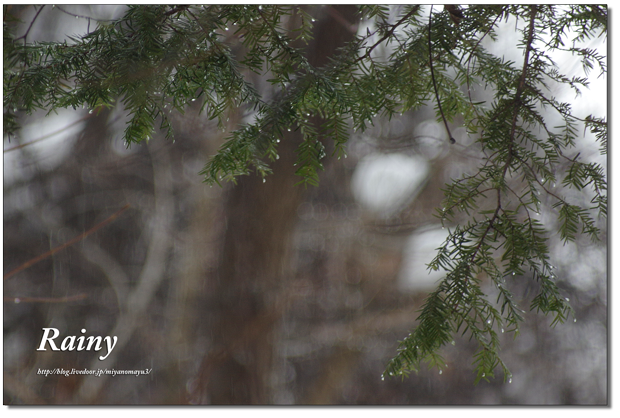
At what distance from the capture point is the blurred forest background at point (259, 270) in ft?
5.32

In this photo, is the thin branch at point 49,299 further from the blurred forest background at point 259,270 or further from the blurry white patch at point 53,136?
the blurry white patch at point 53,136

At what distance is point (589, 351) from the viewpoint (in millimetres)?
1777

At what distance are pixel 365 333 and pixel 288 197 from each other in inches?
30.2

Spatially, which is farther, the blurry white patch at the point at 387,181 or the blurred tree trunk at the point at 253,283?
the blurry white patch at the point at 387,181

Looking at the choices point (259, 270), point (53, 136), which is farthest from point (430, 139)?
point (53, 136)

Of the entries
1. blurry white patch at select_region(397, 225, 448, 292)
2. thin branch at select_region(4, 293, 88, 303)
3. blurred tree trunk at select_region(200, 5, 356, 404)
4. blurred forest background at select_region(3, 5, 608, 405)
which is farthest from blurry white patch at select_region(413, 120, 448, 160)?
thin branch at select_region(4, 293, 88, 303)

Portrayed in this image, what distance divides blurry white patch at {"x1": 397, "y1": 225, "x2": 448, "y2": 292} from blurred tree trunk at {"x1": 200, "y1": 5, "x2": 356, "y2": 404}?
61cm

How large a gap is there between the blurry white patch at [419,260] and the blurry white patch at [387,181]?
18 centimetres

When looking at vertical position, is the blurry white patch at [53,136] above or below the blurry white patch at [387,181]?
above

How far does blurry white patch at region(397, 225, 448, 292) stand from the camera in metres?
1.78

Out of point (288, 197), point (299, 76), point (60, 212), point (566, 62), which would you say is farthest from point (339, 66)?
point (60, 212)

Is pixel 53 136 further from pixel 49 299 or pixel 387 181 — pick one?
pixel 387 181

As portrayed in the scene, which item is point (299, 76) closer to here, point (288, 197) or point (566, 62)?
point (288, 197)

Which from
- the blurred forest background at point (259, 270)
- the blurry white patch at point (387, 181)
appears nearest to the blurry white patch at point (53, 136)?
the blurred forest background at point (259, 270)
